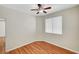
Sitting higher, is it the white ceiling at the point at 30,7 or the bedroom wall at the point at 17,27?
the white ceiling at the point at 30,7

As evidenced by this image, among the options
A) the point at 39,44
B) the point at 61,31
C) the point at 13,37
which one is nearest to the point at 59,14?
the point at 61,31

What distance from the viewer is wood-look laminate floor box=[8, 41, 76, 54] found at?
1736 millimetres

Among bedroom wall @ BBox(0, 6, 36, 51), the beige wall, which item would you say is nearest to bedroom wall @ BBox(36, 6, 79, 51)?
the beige wall

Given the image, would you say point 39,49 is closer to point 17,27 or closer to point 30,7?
point 17,27

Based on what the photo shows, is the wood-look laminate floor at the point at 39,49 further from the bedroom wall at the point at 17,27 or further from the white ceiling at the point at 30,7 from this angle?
the white ceiling at the point at 30,7

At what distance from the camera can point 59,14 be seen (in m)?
1.75

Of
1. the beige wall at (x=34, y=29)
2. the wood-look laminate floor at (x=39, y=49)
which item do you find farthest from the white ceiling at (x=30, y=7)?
the wood-look laminate floor at (x=39, y=49)

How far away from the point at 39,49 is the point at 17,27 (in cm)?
44

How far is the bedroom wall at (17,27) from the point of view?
172 cm

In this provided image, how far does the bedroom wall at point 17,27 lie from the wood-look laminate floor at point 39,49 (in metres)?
0.06

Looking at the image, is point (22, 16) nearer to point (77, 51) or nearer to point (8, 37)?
point (8, 37)

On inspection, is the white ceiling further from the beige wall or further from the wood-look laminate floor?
the wood-look laminate floor

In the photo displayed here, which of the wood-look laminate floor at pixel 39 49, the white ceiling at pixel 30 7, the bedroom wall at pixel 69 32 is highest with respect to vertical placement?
the white ceiling at pixel 30 7
